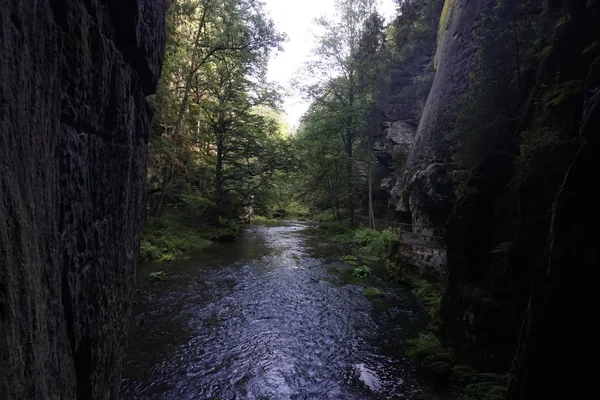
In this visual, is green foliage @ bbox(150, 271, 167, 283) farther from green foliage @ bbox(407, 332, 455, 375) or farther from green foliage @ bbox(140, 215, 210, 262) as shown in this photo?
green foliage @ bbox(407, 332, 455, 375)

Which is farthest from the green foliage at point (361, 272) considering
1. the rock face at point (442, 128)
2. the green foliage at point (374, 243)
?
the rock face at point (442, 128)

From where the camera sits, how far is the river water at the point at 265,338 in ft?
19.0

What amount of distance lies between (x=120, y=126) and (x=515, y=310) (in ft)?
21.8

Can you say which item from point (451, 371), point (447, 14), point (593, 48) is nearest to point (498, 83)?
point (593, 48)

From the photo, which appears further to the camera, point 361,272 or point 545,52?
point 361,272

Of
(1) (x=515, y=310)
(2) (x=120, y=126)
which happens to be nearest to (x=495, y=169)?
(1) (x=515, y=310)

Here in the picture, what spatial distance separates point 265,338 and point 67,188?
20.3ft

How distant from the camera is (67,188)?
2.73 meters

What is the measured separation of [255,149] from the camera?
23047mm

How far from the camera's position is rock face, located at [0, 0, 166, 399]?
1.79m

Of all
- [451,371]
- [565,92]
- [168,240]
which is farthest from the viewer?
[168,240]

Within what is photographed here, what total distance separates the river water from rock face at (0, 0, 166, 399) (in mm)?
2137

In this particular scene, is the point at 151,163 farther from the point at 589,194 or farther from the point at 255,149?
the point at 589,194

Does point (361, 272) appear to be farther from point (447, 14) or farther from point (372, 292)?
point (447, 14)
